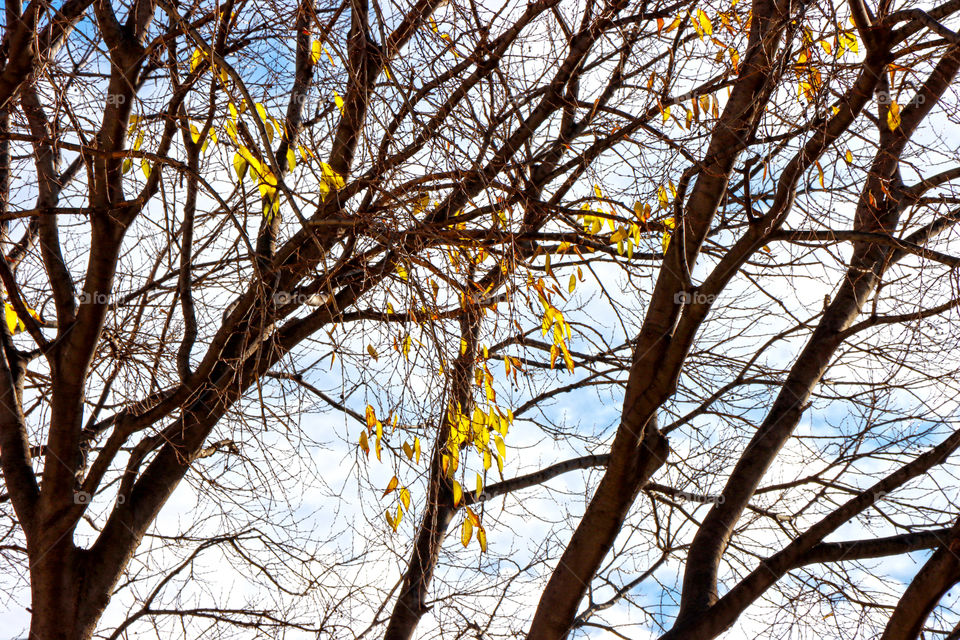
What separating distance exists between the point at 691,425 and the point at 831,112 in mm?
2413

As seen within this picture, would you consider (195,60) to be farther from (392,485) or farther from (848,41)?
(848,41)

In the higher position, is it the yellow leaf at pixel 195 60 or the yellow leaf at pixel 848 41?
the yellow leaf at pixel 848 41

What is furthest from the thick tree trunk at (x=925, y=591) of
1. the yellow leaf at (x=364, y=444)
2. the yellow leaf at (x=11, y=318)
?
the yellow leaf at (x=11, y=318)

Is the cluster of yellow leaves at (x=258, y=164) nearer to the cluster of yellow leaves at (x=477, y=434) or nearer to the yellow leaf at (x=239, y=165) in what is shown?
the yellow leaf at (x=239, y=165)

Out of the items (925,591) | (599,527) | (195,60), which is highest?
(195,60)

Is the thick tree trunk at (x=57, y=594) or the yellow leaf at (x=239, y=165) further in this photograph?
the thick tree trunk at (x=57, y=594)

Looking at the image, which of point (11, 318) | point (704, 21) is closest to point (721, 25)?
point (704, 21)

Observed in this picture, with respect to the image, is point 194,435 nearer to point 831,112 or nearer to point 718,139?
point 718,139

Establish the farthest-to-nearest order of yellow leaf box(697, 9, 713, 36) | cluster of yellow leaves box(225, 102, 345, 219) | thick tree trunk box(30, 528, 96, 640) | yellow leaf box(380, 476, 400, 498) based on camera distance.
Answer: thick tree trunk box(30, 528, 96, 640)
yellow leaf box(697, 9, 713, 36)
yellow leaf box(380, 476, 400, 498)
cluster of yellow leaves box(225, 102, 345, 219)

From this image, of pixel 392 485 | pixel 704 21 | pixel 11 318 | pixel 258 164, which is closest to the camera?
pixel 258 164

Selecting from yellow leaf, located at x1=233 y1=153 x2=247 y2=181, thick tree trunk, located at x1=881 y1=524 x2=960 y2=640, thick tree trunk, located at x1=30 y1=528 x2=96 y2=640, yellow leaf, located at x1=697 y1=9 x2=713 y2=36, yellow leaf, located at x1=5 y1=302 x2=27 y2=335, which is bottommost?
thick tree trunk, located at x1=30 y1=528 x2=96 y2=640

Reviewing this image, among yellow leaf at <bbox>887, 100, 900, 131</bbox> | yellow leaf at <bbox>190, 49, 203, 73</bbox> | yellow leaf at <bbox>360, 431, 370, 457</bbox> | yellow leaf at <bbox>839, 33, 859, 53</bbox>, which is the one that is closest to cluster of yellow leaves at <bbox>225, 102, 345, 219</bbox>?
Answer: yellow leaf at <bbox>190, 49, 203, 73</bbox>

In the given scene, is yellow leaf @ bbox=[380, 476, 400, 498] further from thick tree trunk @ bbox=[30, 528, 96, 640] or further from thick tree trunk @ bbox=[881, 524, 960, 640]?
thick tree trunk @ bbox=[881, 524, 960, 640]

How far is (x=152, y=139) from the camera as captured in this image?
3895 millimetres
